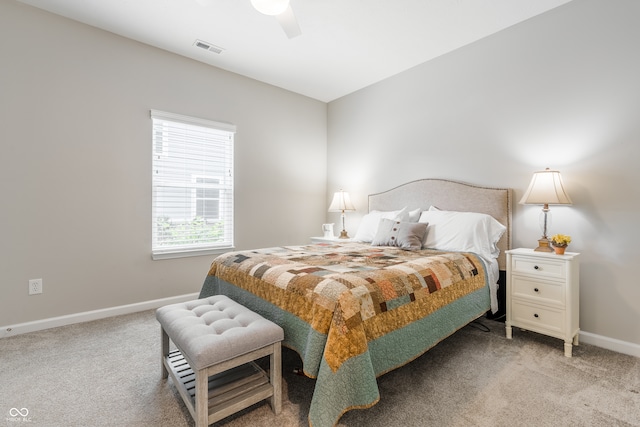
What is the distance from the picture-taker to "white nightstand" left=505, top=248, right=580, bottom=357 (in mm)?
2135

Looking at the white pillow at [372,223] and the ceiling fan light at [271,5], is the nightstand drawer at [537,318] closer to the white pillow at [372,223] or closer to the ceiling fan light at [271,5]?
the white pillow at [372,223]

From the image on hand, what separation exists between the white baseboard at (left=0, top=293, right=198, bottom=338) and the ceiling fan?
2.91m

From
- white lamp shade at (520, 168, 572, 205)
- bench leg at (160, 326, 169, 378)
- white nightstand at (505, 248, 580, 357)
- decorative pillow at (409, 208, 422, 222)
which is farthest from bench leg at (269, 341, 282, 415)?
white lamp shade at (520, 168, 572, 205)

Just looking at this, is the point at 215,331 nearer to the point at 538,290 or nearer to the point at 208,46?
the point at 538,290

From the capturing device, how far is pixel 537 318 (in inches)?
89.7

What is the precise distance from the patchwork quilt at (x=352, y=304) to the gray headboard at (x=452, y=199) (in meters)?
0.68

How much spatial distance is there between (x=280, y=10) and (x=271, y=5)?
0.24ft

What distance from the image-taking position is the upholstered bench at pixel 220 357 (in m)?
1.31

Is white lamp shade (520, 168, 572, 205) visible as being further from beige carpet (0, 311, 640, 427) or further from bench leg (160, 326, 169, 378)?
bench leg (160, 326, 169, 378)

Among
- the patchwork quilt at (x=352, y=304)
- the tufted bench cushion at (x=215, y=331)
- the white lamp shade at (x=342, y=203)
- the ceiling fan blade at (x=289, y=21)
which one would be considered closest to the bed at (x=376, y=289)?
the patchwork quilt at (x=352, y=304)

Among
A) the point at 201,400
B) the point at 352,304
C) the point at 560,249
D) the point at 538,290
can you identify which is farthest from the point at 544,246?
the point at 201,400

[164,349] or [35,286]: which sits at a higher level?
[35,286]

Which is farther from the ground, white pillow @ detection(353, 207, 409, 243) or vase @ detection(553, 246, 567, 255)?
white pillow @ detection(353, 207, 409, 243)

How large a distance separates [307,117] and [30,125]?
311 cm
